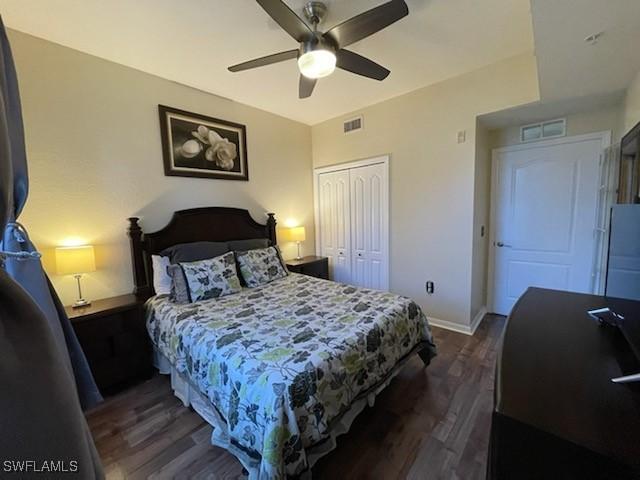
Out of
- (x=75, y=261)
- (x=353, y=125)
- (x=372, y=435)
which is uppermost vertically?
(x=353, y=125)

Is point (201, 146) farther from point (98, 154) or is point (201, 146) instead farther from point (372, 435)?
point (372, 435)

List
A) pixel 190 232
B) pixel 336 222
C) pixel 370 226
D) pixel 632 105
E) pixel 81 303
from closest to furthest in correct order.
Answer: pixel 632 105 → pixel 81 303 → pixel 190 232 → pixel 370 226 → pixel 336 222

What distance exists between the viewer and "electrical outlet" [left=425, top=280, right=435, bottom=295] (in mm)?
3139

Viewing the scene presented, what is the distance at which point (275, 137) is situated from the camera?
3.68 m

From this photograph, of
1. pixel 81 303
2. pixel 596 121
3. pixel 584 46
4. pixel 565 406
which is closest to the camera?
pixel 565 406

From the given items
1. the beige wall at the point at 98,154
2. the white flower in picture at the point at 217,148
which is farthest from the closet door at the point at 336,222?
the beige wall at the point at 98,154

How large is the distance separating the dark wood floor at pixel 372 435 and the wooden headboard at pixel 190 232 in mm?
999

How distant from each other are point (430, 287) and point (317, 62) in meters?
2.57

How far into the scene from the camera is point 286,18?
4.91 ft

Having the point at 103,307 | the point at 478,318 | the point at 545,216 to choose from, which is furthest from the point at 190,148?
the point at 545,216

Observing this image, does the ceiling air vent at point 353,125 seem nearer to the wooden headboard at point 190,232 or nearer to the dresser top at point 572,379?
the wooden headboard at point 190,232

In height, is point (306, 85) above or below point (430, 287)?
above

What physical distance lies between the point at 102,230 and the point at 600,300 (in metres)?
3.55

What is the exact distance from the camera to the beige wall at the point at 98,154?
207 cm
